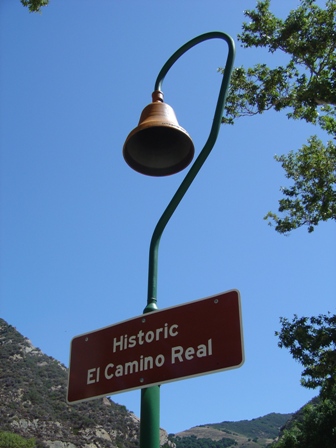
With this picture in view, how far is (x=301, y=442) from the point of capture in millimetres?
25344

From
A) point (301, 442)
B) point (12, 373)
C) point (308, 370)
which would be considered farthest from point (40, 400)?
point (308, 370)

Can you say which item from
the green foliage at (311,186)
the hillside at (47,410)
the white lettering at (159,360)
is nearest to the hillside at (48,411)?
the hillside at (47,410)

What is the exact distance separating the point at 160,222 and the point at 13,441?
204 ft

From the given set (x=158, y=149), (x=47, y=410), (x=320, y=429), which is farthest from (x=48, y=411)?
(x=158, y=149)

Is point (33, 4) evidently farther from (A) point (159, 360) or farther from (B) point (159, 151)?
(A) point (159, 360)

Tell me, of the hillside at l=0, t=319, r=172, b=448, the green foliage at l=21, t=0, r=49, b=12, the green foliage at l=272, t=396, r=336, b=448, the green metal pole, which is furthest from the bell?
the hillside at l=0, t=319, r=172, b=448

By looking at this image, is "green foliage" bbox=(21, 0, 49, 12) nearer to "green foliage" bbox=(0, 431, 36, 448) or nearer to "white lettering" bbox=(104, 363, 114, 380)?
"white lettering" bbox=(104, 363, 114, 380)

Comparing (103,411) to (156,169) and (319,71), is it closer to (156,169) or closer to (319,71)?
(319,71)

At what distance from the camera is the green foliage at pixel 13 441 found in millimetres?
57031

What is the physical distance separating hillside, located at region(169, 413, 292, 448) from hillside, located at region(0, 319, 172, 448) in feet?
70.9

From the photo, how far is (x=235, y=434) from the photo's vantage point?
4847 inches

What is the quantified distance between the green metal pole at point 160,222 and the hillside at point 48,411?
6618cm

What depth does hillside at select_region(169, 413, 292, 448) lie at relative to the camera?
353 feet

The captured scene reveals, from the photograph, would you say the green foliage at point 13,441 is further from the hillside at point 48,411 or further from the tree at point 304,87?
the tree at point 304,87
